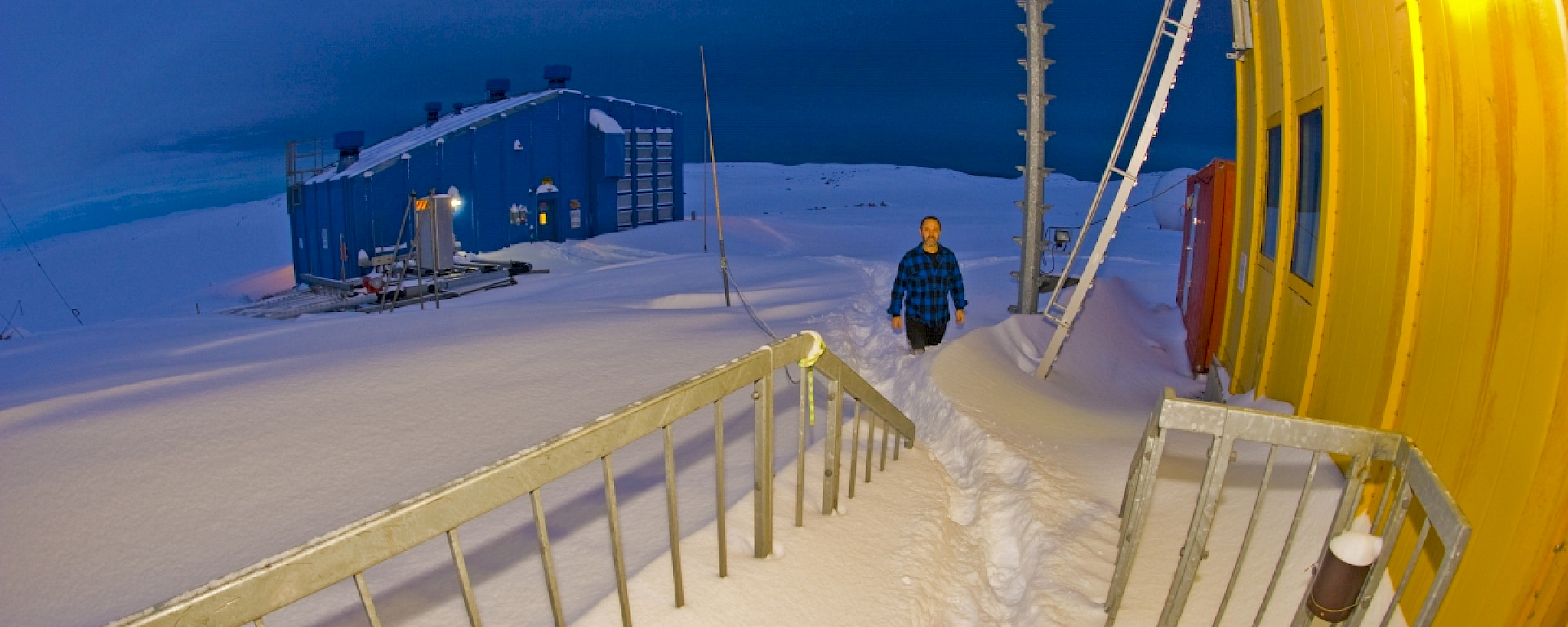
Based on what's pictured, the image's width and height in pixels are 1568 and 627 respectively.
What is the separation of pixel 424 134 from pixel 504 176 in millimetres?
2553

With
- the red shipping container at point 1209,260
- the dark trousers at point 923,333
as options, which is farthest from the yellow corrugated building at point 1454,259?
the red shipping container at point 1209,260

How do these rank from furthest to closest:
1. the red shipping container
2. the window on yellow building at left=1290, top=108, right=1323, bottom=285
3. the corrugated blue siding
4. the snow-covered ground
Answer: the corrugated blue siding < the red shipping container < the window on yellow building at left=1290, top=108, right=1323, bottom=285 < the snow-covered ground

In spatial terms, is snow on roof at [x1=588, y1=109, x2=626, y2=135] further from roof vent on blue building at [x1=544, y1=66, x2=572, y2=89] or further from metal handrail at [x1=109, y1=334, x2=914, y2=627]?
metal handrail at [x1=109, y1=334, x2=914, y2=627]

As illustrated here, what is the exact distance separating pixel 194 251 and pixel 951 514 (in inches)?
2077

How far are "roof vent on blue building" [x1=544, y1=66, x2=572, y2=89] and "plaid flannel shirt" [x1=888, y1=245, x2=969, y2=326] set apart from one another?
22.5 meters

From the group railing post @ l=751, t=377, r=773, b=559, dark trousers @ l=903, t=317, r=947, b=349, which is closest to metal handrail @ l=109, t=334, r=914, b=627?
railing post @ l=751, t=377, r=773, b=559

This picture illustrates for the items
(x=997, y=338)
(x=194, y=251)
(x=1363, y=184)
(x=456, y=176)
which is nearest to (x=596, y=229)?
(x=456, y=176)

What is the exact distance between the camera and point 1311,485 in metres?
2.86

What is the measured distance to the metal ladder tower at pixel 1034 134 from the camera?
8.67 m

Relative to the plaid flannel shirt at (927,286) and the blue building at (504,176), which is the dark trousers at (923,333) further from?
the blue building at (504,176)

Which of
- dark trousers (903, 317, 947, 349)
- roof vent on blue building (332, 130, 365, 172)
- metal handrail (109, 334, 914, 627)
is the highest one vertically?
roof vent on blue building (332, 130, 365, 172)

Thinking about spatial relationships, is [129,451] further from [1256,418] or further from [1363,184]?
[1363,184]

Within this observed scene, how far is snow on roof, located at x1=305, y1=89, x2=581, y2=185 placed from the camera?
22.1 meters

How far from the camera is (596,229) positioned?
28.2 m
